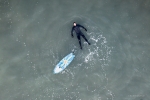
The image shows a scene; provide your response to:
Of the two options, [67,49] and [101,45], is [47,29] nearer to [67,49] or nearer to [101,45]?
[67,49]

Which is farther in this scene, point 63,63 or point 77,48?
point 77,48

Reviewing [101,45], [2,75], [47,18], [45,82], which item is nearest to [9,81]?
[2,75]

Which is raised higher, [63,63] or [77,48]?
[77,48]
